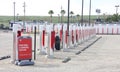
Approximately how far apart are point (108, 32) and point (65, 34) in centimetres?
4905

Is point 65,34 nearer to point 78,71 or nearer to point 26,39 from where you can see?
point 26,39

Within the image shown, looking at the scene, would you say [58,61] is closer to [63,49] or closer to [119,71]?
[119,71]

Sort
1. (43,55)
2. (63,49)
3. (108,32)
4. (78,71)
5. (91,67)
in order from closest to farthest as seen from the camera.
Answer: (78,71) < (91,67) < (43,55) < (63,49) < (108,32)

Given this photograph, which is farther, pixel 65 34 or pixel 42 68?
pixel 65 34

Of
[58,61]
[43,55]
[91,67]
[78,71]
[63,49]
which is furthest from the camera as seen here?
[63,49]

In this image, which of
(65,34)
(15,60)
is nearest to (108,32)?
(65,34)

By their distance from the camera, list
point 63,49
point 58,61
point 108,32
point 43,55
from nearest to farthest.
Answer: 1. point 58,61
2. point 43,55
3. point 63,49
4. point 108,32

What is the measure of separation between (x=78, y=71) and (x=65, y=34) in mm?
12287

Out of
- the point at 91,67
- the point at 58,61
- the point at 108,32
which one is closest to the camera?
the point at 91,67

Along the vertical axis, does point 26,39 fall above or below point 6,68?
above

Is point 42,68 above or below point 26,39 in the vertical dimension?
below

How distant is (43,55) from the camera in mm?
22453

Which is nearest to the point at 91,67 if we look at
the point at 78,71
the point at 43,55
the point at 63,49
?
the point at 78,71

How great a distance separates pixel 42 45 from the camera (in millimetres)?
23312
